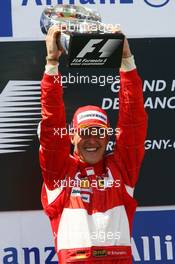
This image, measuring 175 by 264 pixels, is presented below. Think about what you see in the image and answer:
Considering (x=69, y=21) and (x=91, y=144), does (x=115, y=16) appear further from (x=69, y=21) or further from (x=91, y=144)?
(x=91, y=144)

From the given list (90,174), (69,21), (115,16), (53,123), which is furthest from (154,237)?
(69,21)

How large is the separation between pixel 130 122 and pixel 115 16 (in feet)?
1.77

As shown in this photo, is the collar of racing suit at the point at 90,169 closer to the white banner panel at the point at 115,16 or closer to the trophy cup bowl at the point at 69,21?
the trophy cup bowl at the point at 69,21

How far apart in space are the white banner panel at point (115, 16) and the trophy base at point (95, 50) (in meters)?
0.52

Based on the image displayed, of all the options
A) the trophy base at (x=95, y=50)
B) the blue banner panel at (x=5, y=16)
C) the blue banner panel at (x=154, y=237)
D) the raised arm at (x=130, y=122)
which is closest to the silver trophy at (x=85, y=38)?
the trophy base at (x=95, y=50)

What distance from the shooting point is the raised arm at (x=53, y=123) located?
2078 millimetres

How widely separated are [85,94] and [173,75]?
0.38 metres

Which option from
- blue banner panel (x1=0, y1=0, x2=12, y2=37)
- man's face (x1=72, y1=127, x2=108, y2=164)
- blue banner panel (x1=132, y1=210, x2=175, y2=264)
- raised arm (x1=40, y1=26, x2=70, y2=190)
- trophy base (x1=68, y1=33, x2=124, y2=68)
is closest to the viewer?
trophy base (x1=68, y1=33, x2=124, y2=68)

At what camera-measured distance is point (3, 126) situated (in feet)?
8.27

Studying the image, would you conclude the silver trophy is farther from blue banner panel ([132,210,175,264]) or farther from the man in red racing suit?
blue banner panel ([132,210,175,264])

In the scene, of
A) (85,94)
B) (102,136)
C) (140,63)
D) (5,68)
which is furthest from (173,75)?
(5,68)

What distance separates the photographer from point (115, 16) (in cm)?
250

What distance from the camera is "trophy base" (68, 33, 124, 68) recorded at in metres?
1.89

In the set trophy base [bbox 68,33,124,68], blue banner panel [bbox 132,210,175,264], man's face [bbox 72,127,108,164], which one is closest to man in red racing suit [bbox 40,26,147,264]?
man's face [bbox 72,127,108,164]
